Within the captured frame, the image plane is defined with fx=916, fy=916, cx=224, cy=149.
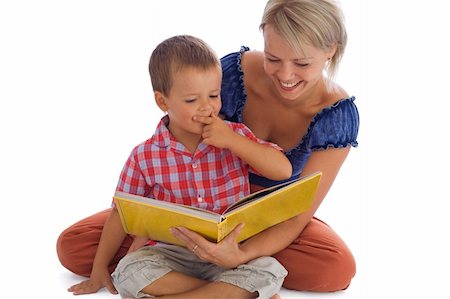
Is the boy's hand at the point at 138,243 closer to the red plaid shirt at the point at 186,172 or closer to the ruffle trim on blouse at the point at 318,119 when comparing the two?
the red plaid shirt at the point at 186,172

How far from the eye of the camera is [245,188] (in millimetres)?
3334

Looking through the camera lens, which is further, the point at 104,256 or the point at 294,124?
the point at 294,124

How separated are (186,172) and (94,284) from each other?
1.82 feet

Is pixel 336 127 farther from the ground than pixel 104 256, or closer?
farther from the ground

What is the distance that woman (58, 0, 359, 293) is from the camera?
317cm

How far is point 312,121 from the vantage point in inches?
135

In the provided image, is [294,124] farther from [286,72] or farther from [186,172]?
[186,172]

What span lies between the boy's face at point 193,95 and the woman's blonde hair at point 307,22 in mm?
283

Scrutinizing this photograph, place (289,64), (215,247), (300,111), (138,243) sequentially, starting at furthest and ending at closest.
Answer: (300,111) < (138,243) < (289,64) < (215,247)

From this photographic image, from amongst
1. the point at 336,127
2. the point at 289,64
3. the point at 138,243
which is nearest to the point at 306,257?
the point at 336,127

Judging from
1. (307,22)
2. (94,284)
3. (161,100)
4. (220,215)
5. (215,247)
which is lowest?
(94,284)

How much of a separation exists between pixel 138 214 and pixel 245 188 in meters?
0.45

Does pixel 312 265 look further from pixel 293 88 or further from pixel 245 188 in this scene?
pixel 293 88

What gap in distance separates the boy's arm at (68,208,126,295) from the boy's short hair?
0.54m
